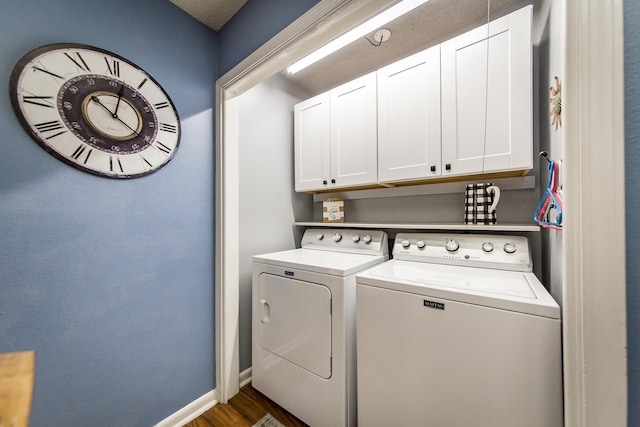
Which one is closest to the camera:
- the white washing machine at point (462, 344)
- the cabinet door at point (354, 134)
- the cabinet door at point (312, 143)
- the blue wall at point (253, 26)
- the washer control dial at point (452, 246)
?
the white washing machine at point (462, 344)

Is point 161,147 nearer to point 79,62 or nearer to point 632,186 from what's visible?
point 79,62

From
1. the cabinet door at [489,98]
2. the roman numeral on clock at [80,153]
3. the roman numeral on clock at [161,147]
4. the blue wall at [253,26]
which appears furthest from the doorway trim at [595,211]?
the roman numeral on clock at [80,153]

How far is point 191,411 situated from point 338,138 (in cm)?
215

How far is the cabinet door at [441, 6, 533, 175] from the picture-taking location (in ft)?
4.09

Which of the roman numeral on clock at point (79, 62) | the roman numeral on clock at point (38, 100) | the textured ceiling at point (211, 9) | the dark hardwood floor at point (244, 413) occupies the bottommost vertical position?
the dark hardwood floor at point (244, 413)

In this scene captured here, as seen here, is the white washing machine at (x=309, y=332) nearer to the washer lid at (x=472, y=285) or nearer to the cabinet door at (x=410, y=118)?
the washer lid at (x=472, y=285)

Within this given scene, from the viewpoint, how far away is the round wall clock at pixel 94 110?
1033 mm

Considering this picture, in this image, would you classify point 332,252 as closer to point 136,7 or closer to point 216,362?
point 216,362

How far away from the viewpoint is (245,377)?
1812mm

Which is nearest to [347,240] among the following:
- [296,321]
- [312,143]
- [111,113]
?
[296,321]

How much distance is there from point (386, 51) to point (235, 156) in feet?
4.81

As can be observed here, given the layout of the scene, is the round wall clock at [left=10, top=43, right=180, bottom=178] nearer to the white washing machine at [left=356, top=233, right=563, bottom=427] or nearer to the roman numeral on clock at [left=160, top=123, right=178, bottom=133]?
the roman numeral on clock at [left=160, top=123, right=178, bottom=133]

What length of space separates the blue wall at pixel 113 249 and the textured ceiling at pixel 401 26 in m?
0.18

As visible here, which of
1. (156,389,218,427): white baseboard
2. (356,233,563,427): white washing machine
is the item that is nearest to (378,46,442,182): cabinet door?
(356,233,563,427): white washing machine
